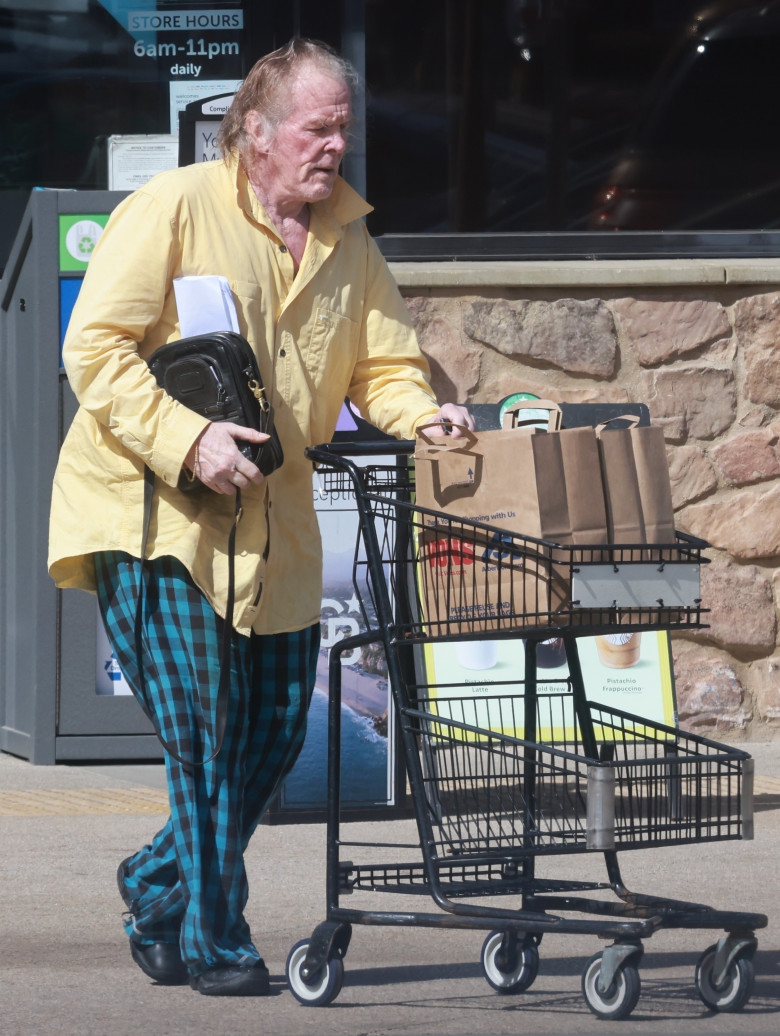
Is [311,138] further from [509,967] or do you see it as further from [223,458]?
[509,967]

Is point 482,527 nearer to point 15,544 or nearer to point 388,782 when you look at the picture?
point 388,782

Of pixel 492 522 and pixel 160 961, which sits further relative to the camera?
pixel 160 961

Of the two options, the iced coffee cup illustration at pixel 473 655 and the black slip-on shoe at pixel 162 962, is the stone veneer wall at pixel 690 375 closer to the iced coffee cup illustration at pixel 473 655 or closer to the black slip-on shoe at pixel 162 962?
the iced coffee cup illustration at pixel 473 655

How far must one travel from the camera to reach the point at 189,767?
367 centimetres

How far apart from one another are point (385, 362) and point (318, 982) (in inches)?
57.4

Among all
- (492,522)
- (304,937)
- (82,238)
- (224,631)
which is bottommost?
(304,937)

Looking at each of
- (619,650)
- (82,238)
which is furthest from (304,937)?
(82,238)

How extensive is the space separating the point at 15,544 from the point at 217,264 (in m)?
3.55

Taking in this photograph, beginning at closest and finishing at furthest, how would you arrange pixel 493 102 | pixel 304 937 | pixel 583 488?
pixel 583 488, pixel 304 937, pixel 493 102

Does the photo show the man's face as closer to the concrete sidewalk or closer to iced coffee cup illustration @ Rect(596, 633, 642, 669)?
the concrete sidewalk

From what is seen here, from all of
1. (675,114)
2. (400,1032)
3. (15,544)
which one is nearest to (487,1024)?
(400,1032)

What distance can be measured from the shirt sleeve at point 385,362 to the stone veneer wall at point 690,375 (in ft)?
10.2

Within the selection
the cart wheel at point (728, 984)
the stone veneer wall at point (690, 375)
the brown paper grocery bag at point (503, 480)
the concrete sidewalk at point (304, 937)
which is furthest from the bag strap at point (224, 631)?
the stone veneer wall at point (690, 375)

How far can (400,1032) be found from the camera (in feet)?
11.5
